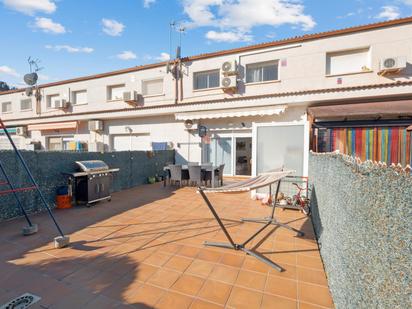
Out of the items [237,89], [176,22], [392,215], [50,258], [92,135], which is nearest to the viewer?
[392,215]

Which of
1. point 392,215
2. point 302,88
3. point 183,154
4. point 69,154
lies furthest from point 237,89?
point 392,215

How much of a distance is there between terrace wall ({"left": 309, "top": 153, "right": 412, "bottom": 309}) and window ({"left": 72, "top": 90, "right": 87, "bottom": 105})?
69.2ft

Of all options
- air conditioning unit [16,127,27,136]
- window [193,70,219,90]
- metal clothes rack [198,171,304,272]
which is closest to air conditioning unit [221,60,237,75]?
window [193,70,219,90]

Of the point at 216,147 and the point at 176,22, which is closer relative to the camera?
the point at 216,147

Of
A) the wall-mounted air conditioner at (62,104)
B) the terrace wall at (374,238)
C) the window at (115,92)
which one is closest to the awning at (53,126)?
the wall-mounted air conditioner at (62,104)

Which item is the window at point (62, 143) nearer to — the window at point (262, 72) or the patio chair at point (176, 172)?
the patio chair at point (176, 172)

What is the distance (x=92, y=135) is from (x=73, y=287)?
17613 millimetres

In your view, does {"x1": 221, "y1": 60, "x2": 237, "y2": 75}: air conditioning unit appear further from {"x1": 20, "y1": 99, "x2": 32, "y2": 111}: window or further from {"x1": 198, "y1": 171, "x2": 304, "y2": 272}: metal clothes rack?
{"x1": 20, "y1": 99, "x2": 32, "y2": 111}: window

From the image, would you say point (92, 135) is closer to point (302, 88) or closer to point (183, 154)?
point (183, 154)

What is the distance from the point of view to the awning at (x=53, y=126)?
1891 centimetres

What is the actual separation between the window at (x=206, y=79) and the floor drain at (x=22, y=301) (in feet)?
44.1

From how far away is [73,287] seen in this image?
3.30m

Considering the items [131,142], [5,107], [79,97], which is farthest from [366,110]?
[5,107]

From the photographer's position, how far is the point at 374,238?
5.45 ft
